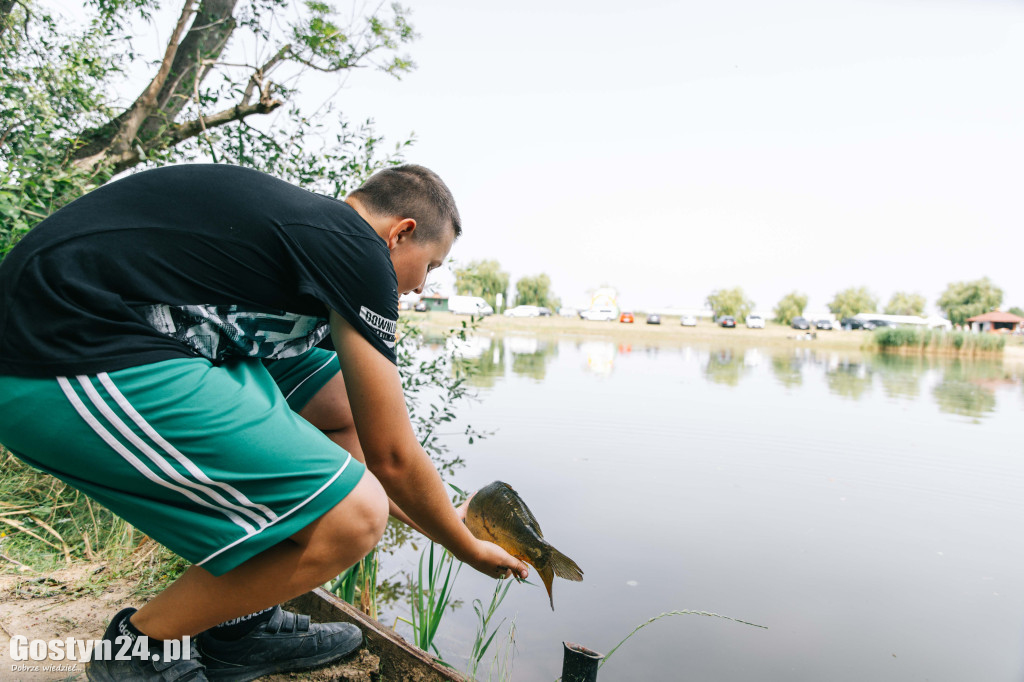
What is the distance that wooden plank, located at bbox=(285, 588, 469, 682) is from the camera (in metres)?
2.15

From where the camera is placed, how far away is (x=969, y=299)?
85.4 m

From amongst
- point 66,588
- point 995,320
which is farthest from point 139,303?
point 995,320

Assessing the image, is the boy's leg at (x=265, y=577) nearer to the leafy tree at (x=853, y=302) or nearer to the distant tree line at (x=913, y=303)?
the distant tree line at (x=913, y=303)

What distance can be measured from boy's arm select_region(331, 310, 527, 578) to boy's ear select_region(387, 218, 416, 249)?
1.18 ft

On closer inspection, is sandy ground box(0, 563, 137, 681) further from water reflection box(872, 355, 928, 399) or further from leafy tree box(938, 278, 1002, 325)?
leafy tree box(938, 278, 1002, 325)

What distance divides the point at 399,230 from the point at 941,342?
48.0m

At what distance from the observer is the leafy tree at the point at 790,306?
296 ft

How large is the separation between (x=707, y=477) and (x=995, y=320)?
87.3m

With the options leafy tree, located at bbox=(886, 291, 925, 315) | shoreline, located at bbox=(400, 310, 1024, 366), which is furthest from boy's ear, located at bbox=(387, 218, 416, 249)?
leafy tree, located at bbox=(886, 291, 925, 315)

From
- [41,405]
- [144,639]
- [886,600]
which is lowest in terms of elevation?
[886,600]

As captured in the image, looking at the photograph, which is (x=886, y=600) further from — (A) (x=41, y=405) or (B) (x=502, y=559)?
(A) (x=41, y=405)

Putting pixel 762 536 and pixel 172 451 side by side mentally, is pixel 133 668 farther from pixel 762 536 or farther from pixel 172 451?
pixel 762 536

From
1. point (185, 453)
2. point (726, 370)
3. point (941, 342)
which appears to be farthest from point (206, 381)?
point (941, 342)

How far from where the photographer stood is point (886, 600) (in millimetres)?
5512
